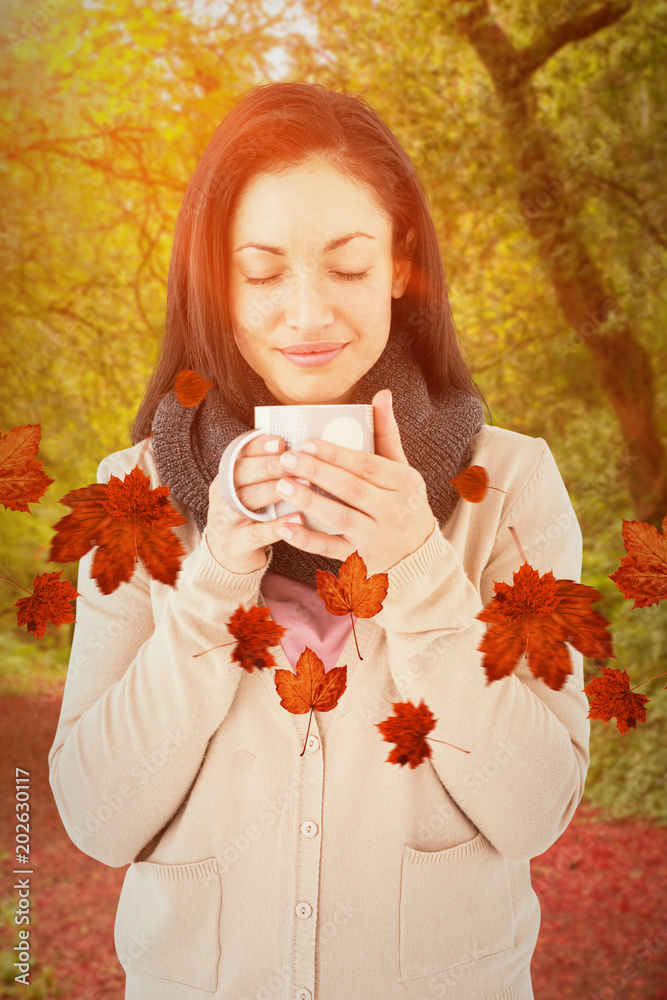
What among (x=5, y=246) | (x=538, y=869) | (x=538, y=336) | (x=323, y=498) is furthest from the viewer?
(x=538, y=869)

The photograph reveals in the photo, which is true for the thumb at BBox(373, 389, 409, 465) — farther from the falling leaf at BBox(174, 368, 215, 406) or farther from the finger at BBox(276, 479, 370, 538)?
the falling leaf at BBox(174, 368, 215, 406)

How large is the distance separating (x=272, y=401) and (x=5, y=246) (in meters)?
1.06

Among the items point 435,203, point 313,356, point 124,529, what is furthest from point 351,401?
point 435,203

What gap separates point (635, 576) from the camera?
90cm

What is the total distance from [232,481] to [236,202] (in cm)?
39

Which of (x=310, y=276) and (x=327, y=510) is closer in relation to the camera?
(x=327, y=510)

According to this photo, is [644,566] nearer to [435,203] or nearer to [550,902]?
[435,203]

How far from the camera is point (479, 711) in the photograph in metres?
0.87

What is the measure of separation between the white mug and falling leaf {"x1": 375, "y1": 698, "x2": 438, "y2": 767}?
26 centimetres

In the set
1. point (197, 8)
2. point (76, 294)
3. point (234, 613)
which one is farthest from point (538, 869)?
point (197, 8)

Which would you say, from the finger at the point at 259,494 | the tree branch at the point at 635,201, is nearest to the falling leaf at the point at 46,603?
the finger at the point at 259,494

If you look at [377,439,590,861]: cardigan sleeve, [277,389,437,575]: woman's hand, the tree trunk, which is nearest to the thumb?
[277,389,437,575]: woman's hand

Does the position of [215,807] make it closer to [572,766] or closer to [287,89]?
[572,766]

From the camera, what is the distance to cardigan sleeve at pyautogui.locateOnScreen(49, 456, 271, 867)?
2.92 feet
